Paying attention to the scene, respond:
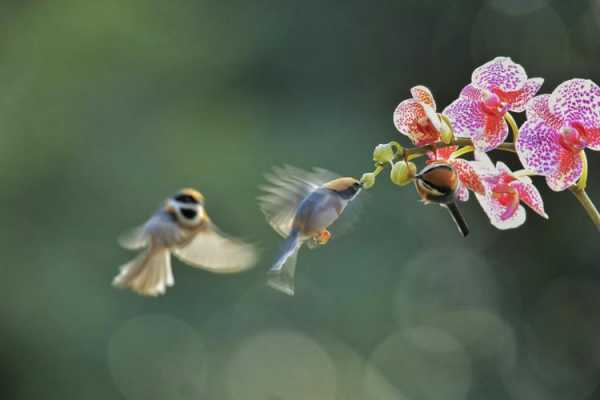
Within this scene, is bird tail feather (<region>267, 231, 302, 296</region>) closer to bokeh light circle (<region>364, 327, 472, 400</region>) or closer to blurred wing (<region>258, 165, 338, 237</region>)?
blurred wing (<region>258, 165, 338, 237</region>)

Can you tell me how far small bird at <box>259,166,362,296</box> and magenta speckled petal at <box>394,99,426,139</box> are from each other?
0.14 m

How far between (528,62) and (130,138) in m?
2.20

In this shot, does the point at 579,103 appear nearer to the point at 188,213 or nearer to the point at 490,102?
the point at 490,102

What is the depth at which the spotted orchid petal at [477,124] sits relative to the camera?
1.43 m

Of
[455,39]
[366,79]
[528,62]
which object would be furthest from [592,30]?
[366,79]

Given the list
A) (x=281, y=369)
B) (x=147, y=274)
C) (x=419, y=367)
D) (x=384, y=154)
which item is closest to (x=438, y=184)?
(x=384, y=154)

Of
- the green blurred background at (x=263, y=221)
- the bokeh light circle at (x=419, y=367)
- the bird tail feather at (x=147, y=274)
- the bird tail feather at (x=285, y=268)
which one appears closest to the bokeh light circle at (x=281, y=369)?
the green blurred background at (x=263, y=221)

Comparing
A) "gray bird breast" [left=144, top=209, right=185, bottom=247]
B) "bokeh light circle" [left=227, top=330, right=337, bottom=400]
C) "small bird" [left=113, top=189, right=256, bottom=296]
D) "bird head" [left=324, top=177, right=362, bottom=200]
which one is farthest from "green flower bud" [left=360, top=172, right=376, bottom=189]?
"bokeh light circle" [left=227, top=330, right=337, bottom=400]

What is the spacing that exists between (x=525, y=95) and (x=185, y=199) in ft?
2.22

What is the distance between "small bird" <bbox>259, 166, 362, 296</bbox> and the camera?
136 cm

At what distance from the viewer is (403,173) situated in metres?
1.33

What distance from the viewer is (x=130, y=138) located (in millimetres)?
5184

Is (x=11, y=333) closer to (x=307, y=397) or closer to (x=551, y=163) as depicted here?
(x=307, y=397)

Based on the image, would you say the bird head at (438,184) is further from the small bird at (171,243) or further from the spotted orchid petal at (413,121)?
the small bird at (171,243)
